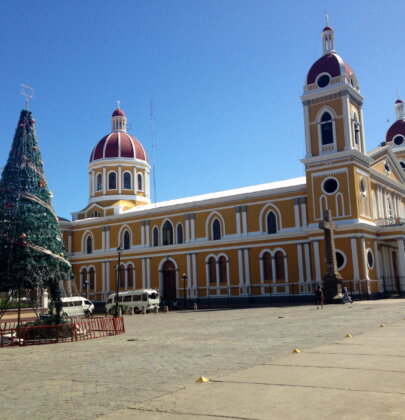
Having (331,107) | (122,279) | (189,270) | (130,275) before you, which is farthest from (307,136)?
(122,279)

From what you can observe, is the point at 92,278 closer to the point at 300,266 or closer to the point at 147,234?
the point at 147,234

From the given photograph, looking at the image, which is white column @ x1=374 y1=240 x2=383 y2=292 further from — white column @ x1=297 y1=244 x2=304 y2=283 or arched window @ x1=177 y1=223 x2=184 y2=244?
arched window @ x1=177 y1=223 x2=184 y2=244

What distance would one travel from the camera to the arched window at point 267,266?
131 feet

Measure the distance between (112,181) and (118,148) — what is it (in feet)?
11.8

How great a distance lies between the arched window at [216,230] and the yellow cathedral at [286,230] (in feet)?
0.29

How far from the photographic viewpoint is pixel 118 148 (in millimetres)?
53500

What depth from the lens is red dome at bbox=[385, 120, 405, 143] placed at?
56969mm

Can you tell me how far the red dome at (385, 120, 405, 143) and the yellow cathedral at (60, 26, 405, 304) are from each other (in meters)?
12.0

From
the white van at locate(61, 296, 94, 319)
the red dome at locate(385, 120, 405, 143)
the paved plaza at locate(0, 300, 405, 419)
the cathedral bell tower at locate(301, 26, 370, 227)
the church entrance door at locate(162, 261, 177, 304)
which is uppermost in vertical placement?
the red dome at locate(385, 120, 405, 143)

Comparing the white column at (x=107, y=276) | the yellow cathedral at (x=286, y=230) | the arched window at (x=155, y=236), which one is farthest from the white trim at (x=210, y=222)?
the white column at (x=107, y=276)

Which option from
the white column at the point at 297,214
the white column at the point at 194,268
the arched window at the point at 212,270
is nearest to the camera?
the white column at the point at 297,214

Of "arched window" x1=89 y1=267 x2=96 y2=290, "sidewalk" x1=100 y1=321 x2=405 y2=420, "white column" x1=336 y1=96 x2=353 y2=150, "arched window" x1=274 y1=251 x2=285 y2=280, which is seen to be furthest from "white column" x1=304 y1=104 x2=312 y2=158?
"sidewalk" x1=100 y1=321 x2=405 y2=420

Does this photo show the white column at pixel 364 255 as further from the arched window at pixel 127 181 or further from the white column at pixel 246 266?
the arched window at pixel 127 181

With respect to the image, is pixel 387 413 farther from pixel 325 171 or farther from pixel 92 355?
pixel 325 171
